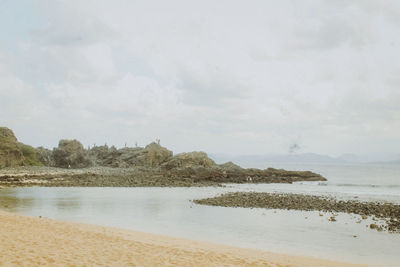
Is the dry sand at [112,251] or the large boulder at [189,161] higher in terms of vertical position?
the large boulder at [189,161]

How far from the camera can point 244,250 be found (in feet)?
52.2

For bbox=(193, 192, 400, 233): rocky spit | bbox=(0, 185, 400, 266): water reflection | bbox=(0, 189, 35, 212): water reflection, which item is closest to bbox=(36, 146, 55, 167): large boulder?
bbox=(0, 189, 35, 212): water reflection

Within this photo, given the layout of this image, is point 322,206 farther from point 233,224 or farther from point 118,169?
point 118,169

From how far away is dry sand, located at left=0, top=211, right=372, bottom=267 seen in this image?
1229 centimetres

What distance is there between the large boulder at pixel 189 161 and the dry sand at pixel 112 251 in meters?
59.5

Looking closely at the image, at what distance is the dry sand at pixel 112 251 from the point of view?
12.3 meters

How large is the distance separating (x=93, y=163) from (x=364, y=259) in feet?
260

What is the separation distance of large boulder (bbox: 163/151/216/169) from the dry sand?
5950 centimetres

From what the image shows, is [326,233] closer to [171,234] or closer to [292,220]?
[292,220]

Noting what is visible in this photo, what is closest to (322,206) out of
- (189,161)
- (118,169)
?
(189,161)

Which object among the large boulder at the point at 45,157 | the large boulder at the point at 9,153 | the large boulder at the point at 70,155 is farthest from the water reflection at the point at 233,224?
the large boulder at the point at 45,157

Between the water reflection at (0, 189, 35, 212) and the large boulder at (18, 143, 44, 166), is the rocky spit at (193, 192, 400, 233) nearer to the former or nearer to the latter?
the water reflection at (0, 189, 35, 212)

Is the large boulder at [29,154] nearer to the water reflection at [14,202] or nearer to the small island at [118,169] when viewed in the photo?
the small island at [118,169]

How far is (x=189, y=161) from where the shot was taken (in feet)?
259
